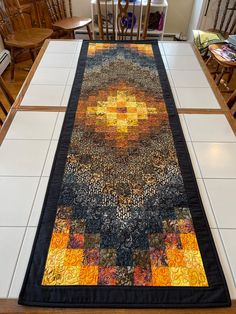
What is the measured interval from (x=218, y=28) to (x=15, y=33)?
8.32ft

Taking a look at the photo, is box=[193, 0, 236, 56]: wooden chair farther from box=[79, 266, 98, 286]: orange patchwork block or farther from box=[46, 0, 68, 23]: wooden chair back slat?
box=[79, 266, 98, 286]: orange patchwork block

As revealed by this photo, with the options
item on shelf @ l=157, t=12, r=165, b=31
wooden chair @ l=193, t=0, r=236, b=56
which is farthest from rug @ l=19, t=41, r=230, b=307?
item on shelf @ l=157, t=12, r=165, b=31

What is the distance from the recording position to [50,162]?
3.50 feet

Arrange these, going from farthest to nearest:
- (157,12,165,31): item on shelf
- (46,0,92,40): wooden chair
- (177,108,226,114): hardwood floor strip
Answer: (157,12,165,31): item on shelf, (46,0,92,40): wooden chair, (177,108,226,114): hardwood floor strip

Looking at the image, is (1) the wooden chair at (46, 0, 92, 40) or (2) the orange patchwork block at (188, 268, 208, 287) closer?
(2) the orange patchwork block at (188, 268, 208, 287)

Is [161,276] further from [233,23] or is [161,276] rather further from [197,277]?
[233,23]

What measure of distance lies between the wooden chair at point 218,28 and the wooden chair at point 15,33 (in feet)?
5.58

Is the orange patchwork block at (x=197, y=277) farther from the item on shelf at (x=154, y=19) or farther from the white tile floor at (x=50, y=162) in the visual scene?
the item on shelf at (x=154, y=19)

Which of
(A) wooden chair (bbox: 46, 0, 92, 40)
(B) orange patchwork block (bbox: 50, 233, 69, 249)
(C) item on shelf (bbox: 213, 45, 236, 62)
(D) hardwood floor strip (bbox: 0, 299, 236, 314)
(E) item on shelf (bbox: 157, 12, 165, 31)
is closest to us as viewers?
(D) hardwood floor strip (bbox: 0, 299, 236, 314)

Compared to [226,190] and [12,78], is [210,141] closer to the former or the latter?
[226,190]

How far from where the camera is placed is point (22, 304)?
690mm

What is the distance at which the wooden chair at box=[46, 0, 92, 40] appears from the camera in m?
3.06

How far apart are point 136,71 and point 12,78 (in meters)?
1.95

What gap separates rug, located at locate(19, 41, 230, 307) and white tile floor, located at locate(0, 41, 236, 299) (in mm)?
39
